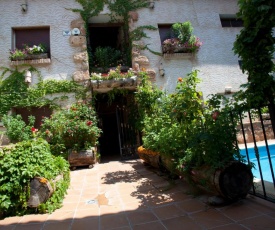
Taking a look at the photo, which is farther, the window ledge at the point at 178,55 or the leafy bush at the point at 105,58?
the window ledge at the point at 178,55

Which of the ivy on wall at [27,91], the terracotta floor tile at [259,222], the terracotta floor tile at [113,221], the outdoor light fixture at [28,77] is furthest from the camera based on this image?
the outdoor light fixture at [28,77]

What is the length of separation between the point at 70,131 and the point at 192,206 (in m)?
4.28

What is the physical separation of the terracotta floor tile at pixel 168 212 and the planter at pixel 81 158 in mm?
3567

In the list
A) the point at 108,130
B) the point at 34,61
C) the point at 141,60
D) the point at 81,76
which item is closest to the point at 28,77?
the point at 34,61

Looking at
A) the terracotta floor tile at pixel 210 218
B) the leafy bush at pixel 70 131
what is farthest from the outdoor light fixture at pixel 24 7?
the terracotta floor tile at pixel 210 218

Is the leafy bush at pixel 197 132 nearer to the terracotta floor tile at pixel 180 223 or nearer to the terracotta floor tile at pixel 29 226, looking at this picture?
the terracotta floor tile at pixel 180 223

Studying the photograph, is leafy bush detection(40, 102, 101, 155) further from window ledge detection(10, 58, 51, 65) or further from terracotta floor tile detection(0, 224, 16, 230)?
terracotta floor tile detection(0, 224, 16, 230)

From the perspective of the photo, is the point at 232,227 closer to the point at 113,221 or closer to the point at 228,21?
the point at 113,221

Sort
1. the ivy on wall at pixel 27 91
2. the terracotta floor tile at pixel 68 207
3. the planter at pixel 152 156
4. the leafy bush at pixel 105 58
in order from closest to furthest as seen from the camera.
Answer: the terracotta floor tile at pixel 68 207 → the planter at pixel 152 156 → the ivy on wall at pixel 27 91 → the leafy bush at pixel 105 58

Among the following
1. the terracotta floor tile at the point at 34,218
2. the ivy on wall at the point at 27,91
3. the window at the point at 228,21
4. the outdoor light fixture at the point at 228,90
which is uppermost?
the window at the point at 228,21

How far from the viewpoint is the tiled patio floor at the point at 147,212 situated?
6.96 ft

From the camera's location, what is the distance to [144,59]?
7.59 metres

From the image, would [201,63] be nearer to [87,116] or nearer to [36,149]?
[87,116]

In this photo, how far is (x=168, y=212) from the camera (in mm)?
2484
